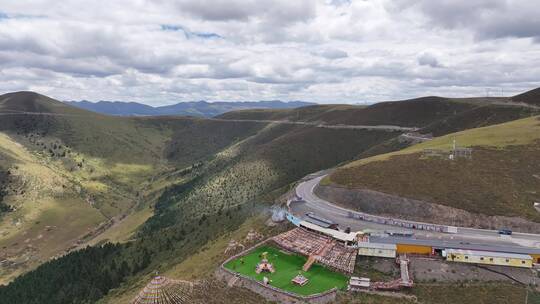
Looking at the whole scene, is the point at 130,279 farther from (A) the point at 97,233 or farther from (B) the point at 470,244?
(A) the point at 97,233

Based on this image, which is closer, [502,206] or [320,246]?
[320,246]

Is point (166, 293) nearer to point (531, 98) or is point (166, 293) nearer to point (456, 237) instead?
point (456, 237)

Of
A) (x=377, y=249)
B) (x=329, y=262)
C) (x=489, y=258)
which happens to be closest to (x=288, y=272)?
(x=329, y=262)

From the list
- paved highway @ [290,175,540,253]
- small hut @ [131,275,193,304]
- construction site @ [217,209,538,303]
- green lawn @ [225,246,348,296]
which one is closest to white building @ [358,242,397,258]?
construction site @ [217,209,538,303]

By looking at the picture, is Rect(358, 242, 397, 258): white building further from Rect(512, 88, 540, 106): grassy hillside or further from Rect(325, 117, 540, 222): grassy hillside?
Rect(512, 88, 540, 106): grassy hillside

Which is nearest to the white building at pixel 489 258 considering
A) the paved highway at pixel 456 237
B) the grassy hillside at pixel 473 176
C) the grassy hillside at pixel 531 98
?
the paved highway at pixel 456 237

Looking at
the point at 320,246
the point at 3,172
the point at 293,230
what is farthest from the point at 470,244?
the point at 3,172
